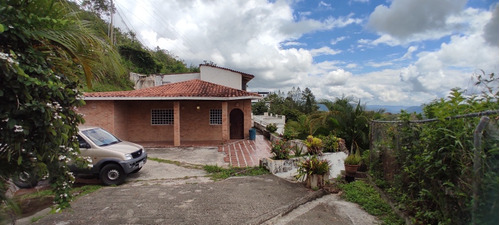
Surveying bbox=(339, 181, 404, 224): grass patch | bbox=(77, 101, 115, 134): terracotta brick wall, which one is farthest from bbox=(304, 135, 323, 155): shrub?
bbox=(77, 101, 115, 134): terracotta brick wall

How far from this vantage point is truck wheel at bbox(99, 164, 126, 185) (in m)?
6.66

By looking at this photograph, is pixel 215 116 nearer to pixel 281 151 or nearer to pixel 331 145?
pixel 281 151

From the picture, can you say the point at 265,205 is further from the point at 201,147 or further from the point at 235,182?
the point at 201,147

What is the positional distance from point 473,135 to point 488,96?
0.47 metres

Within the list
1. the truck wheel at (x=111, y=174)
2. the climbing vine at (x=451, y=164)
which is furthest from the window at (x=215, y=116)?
the climbing vine at (x=451, y=164)

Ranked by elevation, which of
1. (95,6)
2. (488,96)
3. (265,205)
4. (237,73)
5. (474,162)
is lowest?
(265,205)

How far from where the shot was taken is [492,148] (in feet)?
8.16

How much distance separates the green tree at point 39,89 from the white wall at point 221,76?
1754 centimetres

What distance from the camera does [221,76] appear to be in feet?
67.2

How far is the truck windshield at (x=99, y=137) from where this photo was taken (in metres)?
6.96

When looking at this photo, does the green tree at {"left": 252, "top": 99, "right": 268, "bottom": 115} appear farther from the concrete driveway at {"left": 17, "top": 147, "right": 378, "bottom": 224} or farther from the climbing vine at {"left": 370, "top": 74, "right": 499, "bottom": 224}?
the climbing vine at {"left": 370, "top": 74, "right": 499, "bottom": 224}

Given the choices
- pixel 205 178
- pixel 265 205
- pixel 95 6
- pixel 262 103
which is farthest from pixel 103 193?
pixel 95 6

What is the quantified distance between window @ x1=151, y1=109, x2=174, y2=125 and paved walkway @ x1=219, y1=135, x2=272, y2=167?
13.5ft

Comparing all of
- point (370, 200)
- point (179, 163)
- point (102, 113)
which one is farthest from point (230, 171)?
point (102, 113)
